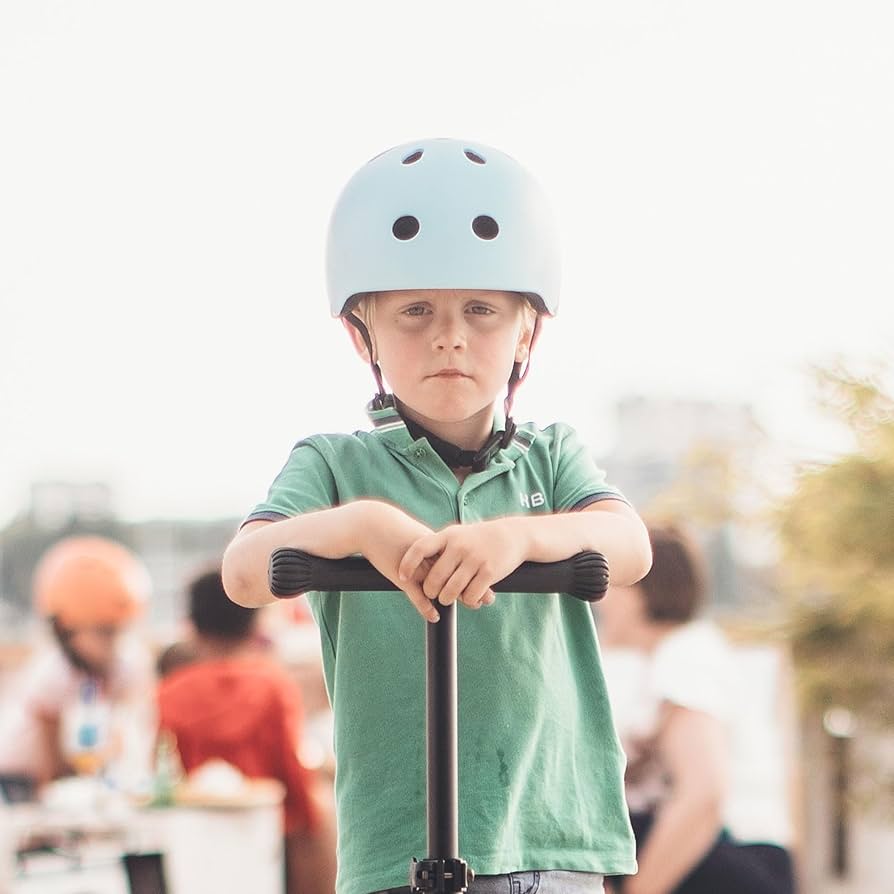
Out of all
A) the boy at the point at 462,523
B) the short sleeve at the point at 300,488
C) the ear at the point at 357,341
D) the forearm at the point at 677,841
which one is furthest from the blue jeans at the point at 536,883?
the forearm at the point at 677,841

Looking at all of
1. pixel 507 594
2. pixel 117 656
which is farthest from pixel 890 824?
pixel 507 594

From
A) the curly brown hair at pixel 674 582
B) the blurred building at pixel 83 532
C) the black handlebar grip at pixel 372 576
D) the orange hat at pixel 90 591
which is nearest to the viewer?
the black handlebar grip at pixel 372 576

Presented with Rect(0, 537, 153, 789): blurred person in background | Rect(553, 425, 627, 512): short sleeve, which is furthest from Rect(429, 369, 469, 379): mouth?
Rect(0, 537, 153, 789): blurred person in background

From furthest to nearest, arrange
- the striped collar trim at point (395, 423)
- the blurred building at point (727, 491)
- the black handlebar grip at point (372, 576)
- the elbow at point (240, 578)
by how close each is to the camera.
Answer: the blurred building at point (727, 491) → the striped collar trim at point (395, 423) → the elbow at point (240, 578) → the black handlebar grip at point (372, 576)

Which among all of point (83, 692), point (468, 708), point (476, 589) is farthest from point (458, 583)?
point (83, 692)

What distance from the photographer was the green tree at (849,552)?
4.67 meters

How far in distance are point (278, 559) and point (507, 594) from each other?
0.45 m

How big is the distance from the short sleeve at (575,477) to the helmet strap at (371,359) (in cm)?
27

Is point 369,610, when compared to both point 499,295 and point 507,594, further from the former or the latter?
point 499,295

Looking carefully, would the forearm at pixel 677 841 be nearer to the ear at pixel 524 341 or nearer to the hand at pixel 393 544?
the ear at pixel 524 341

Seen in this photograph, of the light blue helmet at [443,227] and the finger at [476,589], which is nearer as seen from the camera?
the finger at [476,589]

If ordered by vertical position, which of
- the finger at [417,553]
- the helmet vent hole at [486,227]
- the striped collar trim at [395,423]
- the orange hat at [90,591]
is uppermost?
the helmet vent hole at [486,227]

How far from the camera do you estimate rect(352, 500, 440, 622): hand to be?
170 cm

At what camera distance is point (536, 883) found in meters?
1.97
